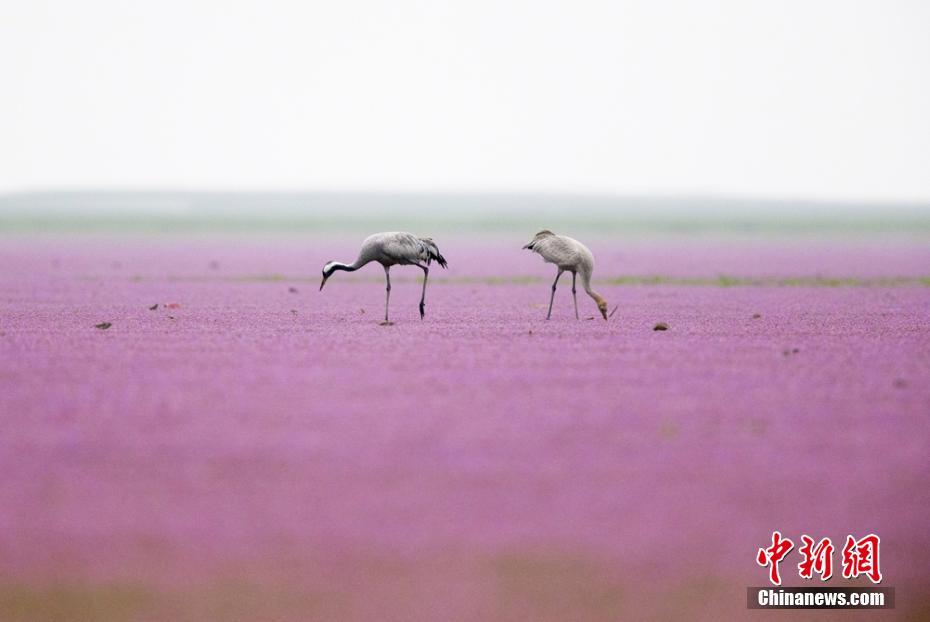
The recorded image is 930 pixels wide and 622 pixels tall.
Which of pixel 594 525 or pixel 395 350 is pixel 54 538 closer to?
pixel 594 525

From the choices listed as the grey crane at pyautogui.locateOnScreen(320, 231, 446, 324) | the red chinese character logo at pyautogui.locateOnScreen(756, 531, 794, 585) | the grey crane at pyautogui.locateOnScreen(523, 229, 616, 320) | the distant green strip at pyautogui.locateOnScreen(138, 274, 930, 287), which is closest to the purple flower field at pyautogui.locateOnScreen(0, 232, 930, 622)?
the red chinese character logo at pyautogui.locateOnScreen(756, 531, 794, 585)

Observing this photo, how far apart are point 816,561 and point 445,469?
2.79 m

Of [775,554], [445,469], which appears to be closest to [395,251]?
[445,469]

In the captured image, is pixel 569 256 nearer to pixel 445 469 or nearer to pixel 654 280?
pixel 445 469

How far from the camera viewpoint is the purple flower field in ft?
24.3

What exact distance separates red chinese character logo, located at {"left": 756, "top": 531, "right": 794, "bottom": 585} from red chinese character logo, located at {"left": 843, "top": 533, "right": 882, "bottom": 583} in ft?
1.18

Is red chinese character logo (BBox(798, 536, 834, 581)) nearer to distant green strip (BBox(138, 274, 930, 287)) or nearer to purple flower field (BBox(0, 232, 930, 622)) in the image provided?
purple flower field (BBox(0, 232, 930, 622))

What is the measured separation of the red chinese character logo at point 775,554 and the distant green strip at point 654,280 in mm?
25081

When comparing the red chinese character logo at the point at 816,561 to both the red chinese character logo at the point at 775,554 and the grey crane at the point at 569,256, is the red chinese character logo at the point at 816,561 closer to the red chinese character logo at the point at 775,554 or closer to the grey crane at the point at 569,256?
the red chinese character logo at the point at 775,554

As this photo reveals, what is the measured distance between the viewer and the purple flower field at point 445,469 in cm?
739

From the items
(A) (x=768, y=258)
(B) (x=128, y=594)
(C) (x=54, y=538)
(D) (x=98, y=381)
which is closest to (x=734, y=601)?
(B) (x=128, y=594)

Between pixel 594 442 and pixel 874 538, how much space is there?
8.50 feet

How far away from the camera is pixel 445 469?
30.5ft

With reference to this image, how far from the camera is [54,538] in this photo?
799 cm
